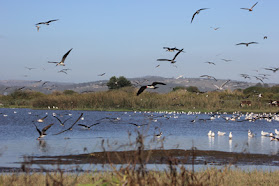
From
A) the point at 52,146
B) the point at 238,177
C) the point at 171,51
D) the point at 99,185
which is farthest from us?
the point at 52,146

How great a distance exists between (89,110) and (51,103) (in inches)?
265

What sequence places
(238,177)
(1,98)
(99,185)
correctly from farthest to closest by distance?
(1,98) → (238,177) → (99,185)

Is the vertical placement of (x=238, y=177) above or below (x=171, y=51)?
below

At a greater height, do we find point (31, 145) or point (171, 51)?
point (171, 51)

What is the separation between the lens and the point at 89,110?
6500cm

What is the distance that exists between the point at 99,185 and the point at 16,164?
29.7 ft

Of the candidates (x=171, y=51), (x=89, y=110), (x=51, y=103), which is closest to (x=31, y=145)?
(x=171, y=51)

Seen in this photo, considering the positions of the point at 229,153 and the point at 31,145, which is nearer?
the point at 229,153

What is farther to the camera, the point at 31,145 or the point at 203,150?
the point at 31,145

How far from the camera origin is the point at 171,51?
19.5 m

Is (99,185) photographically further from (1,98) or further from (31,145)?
(1,98)

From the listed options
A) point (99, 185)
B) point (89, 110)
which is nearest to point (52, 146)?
point (99, 185)

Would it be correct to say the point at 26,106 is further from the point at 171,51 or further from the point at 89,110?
the point at 171,51

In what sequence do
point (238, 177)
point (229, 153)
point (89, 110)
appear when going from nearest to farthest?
1. point (238, 177)
2. point (229, 153)
3. point (89, 110)
